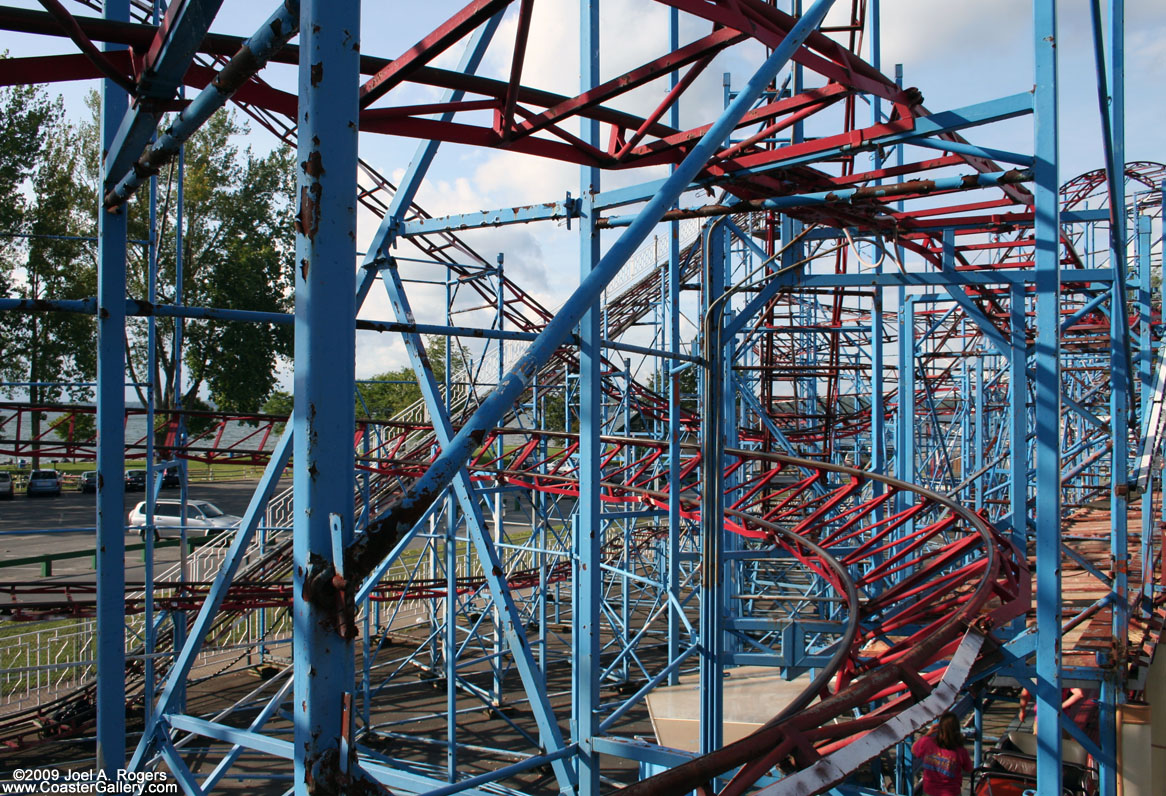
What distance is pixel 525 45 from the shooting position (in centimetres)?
326

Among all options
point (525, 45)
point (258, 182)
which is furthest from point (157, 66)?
point (258, 182)

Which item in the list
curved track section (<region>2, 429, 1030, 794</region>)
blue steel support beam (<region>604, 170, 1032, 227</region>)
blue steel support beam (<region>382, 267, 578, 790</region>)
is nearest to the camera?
curved track section (<region>2, 429, 1030, 794</region>)

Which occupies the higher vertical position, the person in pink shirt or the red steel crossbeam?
the red steel crossbeam

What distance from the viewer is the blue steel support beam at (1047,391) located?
335 centimetres

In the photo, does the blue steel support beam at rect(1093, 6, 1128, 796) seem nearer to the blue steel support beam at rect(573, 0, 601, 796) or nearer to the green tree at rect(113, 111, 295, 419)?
the blue steel support beam at rect(573, 0, 601, 796)

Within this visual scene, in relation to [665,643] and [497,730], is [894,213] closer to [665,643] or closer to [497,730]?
[497,730]

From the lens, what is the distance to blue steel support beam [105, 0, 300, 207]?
6.63 feet

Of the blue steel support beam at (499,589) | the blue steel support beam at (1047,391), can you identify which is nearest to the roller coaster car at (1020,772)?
the blue steel support beam at (1047,391)

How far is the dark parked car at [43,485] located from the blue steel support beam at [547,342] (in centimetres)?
3098

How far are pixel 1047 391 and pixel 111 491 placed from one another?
378 centimetres

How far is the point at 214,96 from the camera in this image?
7.82 feet

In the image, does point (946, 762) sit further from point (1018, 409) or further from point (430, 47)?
point (430, 47)

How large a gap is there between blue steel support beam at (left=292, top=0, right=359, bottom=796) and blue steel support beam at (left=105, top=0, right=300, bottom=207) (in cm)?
25

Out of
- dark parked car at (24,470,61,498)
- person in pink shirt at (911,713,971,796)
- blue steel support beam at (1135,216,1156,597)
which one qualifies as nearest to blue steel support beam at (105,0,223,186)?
person in pink shirt at (911,713,971,796)
